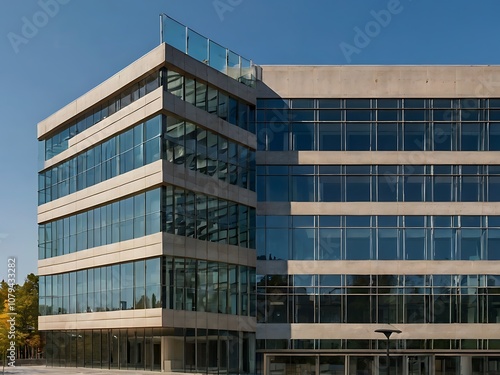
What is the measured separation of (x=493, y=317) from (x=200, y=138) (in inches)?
865

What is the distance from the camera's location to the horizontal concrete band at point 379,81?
4597cm

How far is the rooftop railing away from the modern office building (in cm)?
10

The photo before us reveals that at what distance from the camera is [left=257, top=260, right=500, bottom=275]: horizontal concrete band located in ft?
148

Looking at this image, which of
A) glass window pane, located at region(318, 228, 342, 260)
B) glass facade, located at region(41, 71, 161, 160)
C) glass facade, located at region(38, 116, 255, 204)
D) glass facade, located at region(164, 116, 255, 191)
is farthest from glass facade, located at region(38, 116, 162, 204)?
glass window pane, located at region(318, 228, 342, 260)

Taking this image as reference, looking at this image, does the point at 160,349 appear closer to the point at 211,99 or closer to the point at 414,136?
the point at 211,99

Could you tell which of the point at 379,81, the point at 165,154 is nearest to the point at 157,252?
the point at 165,154

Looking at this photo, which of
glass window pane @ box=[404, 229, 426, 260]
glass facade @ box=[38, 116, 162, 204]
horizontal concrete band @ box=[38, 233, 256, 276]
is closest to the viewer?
horizontal concrete band @ box=[38, 233, 256, 276]

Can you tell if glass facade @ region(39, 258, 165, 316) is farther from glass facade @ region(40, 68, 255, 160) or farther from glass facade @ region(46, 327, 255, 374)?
glass facade @ region(40, 68, 255, 160)

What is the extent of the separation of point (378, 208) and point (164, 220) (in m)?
14.7

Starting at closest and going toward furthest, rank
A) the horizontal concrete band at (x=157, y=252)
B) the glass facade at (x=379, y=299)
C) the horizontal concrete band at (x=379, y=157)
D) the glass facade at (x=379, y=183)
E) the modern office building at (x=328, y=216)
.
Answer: the horizontal concrete band at (x=157, y=252), the modern office building at (x=328, y=216), the glass facade at (x=379, y=299), the horizontal concrete band at (x=379, y=157), the glass facade at (x=379, y=183)

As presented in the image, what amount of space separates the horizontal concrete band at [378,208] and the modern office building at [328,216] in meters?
0.09

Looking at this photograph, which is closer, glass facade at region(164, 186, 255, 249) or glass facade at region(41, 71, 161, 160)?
glass facade at region(164, 186, 255, 249)

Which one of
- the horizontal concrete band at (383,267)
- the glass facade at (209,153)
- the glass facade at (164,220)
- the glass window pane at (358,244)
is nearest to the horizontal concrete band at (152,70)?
the glass facade at (209,153)

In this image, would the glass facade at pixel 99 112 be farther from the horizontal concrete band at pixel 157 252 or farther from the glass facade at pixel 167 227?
the horizontal concrete band at pixel 157 252
